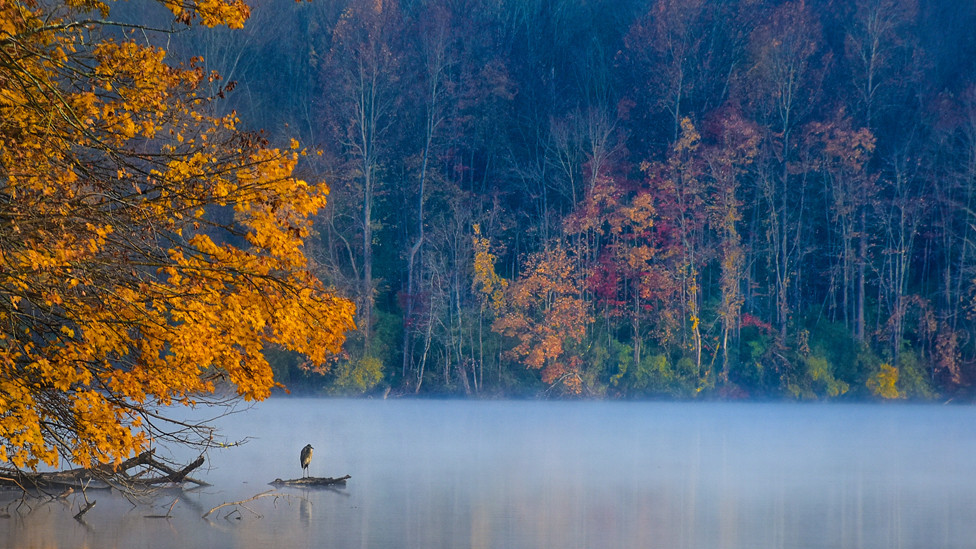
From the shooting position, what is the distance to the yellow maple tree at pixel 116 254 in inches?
300

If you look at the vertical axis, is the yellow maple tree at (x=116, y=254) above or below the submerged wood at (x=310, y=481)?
above

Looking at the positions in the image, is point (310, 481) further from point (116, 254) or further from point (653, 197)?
point (653, 197)

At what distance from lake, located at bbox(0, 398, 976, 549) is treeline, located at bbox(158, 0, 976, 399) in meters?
9.08

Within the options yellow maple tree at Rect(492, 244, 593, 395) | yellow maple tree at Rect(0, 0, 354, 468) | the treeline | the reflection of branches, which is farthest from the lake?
the treeline

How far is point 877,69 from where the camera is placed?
40.0m

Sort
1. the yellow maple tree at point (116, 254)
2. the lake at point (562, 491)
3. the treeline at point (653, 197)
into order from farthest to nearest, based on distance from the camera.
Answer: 1. the treeline at point (653, 197)
2. the lake at point (562, 491)
3. the yellow maple tree at point (116, 254)

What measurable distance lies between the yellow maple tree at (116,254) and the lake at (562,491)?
330cm

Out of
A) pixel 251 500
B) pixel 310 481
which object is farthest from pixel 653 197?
pixel 251 500

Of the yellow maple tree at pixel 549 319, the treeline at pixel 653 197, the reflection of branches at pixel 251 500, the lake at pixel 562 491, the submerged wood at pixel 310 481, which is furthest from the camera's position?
the treeline at pixel 653 197

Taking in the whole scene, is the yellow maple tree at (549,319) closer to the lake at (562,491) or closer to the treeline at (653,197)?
the treeline at (653,197)

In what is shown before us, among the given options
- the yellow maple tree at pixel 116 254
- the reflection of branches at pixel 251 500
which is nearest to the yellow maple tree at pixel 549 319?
the reflection of branches at pixel 251 500

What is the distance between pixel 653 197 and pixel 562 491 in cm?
2462

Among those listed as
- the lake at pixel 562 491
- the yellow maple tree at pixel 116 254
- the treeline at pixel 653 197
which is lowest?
the lake at pixel 562 491

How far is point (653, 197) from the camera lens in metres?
39.5
